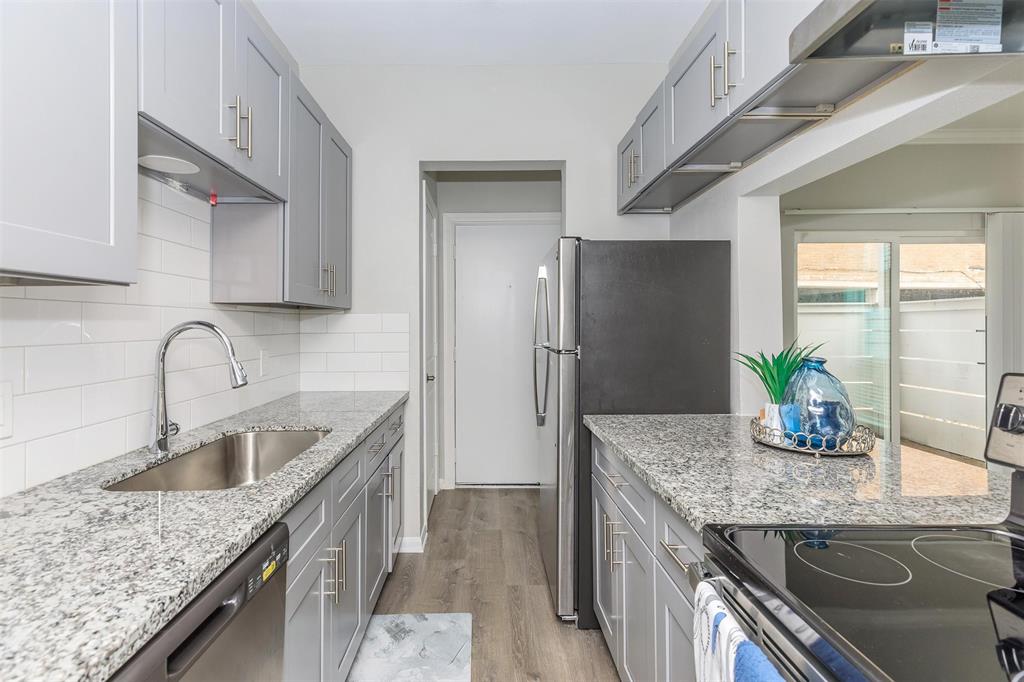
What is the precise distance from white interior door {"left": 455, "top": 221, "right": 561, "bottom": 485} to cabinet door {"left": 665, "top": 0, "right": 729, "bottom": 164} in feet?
6.72

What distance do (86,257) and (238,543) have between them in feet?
2.01

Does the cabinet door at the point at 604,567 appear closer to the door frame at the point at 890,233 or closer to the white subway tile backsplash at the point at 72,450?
the white subway tile backsplash at the point at 72,450

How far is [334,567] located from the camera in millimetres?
1497

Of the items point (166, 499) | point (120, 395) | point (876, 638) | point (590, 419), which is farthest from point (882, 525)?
point (120, 395)

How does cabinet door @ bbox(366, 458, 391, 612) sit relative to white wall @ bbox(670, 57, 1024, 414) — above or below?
below

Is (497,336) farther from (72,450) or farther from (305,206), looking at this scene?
(72,450)

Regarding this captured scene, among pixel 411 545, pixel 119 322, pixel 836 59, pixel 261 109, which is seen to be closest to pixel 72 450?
pixel 119 322

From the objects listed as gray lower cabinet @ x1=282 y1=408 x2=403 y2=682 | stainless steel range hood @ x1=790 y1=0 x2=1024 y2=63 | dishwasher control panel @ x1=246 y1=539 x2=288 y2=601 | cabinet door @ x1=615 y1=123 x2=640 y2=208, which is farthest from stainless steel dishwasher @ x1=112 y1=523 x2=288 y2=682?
cabinet door @ x1=615 y1=123 x2=640 y2=208

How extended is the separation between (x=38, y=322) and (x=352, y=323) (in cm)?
162

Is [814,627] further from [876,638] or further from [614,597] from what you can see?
[614,597]

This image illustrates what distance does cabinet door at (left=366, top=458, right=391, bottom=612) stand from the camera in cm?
194

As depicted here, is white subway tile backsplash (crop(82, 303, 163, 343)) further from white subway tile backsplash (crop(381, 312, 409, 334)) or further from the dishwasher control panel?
white subway tile backsplash (crop(381, 312, 409, 334))

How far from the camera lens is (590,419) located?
1969mm

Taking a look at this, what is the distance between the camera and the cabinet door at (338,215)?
233 centimetres
